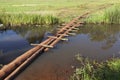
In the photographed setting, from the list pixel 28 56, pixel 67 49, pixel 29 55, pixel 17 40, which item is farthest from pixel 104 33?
pixel 28 56

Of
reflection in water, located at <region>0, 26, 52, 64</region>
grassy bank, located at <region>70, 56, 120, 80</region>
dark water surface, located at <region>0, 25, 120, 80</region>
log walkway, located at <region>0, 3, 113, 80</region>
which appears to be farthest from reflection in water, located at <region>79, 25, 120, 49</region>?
grassy bank, located at <region>70, 56, 120, 80</region>

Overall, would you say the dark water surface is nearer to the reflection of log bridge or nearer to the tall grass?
the reflection of log bridge

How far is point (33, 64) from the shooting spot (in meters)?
8.95

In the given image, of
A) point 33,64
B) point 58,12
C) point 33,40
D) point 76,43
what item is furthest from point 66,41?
point 58,12

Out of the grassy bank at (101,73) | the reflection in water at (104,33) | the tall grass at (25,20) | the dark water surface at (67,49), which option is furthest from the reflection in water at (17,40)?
the grassy bank at (101,73)

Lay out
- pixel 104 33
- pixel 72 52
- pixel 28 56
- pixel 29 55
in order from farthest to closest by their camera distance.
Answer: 1. pixel 104 33
2. pixel 72 52
3. pixel 29 55
4. pixel 28 56

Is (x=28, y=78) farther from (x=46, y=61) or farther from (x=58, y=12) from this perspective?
(x=58, y=12)

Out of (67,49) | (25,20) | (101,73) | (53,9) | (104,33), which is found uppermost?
(101,73)

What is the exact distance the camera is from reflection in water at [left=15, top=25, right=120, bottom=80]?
26.5 feet

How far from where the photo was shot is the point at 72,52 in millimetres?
10211

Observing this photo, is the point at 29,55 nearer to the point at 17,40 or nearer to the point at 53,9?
the point at 17,40

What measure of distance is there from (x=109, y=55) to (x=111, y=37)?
134 inches

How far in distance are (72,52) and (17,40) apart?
302 cm

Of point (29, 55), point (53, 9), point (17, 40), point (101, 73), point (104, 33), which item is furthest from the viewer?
point (53, 9)
